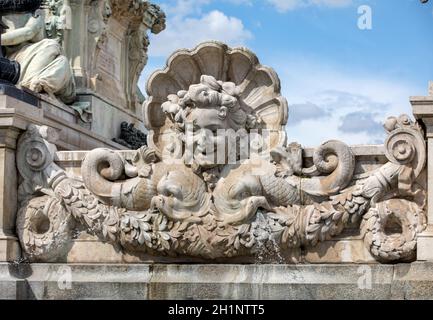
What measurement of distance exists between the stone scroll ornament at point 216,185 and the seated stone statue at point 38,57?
3815 mm

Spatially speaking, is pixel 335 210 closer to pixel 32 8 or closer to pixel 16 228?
pixel 16 228

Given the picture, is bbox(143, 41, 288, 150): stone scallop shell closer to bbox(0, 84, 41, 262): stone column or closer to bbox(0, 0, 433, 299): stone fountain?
bbox(0, 0, 433, 299): stone fountain

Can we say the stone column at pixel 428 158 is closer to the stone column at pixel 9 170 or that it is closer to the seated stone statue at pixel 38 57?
the stone column at pixel 9 170

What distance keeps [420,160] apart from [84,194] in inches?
156

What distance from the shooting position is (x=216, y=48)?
46.5 ft

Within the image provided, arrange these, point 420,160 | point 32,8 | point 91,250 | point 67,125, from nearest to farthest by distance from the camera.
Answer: point 420,160 → point 91,250 → point 32,8 → point 67,125

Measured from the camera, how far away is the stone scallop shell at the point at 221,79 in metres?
14.1

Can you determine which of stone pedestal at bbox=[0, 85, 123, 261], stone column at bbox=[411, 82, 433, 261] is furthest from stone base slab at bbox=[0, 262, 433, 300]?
stone pedestal at bbox=[0, 85, 123, 261]

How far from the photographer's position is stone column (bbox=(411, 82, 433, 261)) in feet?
43.1

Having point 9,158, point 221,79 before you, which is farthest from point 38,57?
point 221,79

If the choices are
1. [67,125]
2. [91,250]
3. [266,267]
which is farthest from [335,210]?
[67,125]

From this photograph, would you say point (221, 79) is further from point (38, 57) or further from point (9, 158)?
point (38, 57)

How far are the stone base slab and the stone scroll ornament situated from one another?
0.70 ft

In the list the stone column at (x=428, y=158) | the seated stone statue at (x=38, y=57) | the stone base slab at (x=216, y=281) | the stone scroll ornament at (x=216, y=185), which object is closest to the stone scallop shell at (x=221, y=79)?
the stone scroll ornament at (x=216, y=185)
